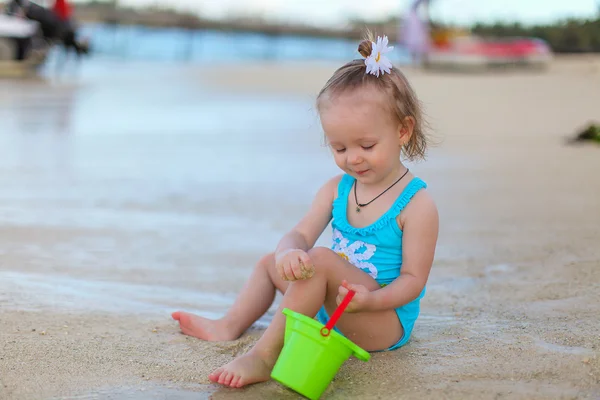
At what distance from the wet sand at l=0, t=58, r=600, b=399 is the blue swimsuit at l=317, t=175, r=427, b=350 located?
4.4 inches

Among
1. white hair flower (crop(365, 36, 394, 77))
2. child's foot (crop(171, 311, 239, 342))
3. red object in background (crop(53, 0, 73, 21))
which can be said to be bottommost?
child's foot (crop(171, 311, 239, 342))

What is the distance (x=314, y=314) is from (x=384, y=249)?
12.9 inches

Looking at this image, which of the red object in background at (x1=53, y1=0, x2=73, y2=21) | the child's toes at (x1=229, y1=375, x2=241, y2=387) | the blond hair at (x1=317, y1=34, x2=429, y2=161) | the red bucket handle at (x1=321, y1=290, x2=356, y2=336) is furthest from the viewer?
the red object in background at (x1=53, y1=0, x2=73, y2=21)

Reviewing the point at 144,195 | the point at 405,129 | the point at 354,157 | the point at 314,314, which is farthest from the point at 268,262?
the point at 144,195

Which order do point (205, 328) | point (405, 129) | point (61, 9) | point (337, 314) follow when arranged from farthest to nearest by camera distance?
point (61, 9), point (205, 328), point (405, 129), point (337, 314)

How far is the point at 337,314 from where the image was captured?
1.98 metres

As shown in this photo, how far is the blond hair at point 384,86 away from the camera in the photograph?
2.36 metres

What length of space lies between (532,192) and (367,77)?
287 centimetres

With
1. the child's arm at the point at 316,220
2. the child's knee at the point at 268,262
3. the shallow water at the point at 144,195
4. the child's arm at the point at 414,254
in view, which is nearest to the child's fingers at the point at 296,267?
the child's arm at the point at 414,254

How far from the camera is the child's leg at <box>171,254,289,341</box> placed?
2.60 metres

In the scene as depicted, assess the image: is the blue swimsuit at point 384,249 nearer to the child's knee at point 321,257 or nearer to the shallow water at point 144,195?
the child's knee at point 321,257

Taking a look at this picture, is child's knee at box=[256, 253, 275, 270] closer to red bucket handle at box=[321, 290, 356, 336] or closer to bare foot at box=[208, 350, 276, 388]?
bare foot at box=[208, 350, 276, 388]

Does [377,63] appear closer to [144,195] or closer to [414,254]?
[414,254]

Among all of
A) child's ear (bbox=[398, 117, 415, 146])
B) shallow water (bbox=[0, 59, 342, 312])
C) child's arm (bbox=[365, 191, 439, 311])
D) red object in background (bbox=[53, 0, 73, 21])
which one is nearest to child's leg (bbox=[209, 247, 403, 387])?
child's arm (bbox=[365, 191, 439, 311])
